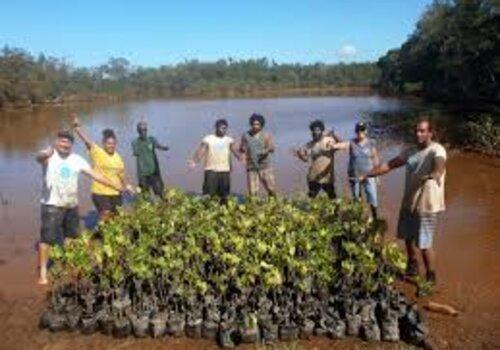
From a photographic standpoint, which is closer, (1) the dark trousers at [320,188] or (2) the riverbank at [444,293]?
(2) the riverbank at [444,293]

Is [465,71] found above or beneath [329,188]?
above

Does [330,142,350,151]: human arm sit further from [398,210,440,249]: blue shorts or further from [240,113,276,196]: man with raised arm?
[398,210,440,249]: blue shorts

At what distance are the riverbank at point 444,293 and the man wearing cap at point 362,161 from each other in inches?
38.5

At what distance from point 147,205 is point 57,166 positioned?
3.97 feet

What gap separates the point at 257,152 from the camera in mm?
10992

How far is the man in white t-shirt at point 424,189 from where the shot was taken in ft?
24.8

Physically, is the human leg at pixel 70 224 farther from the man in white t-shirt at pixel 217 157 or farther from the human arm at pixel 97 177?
the man in white t-shirt at pixel 217 157

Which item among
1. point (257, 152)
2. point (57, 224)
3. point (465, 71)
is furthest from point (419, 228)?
point (465, 71)

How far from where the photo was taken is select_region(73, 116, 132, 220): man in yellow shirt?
9875 millimetres

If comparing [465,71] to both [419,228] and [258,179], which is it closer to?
[258,179]

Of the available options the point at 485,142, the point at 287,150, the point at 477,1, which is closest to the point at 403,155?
the point at 485,142

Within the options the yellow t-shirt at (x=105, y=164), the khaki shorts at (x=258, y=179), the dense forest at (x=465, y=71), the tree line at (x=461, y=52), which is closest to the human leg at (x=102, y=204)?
the yellow t-shirt at (x=105, y=164)

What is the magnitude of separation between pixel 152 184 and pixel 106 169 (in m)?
1.42

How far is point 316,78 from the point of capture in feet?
413
